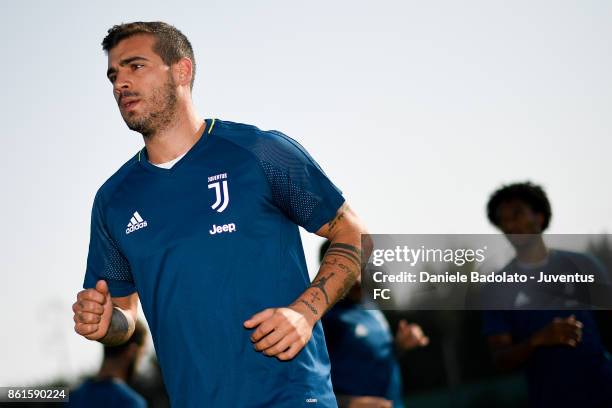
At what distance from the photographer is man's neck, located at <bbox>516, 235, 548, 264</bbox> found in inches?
264

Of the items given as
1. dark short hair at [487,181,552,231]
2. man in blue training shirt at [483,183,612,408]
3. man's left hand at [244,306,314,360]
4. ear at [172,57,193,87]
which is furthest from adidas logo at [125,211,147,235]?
dark short hair at [487,181,552,231]

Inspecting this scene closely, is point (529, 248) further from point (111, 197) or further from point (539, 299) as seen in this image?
point (111, 197)

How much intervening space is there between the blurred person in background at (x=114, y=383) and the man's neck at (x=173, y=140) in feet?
11.2

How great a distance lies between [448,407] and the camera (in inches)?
1829

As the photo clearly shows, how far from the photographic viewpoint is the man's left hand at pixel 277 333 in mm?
3125

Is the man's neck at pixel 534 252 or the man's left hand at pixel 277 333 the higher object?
the man's left hand at pixel 277 333

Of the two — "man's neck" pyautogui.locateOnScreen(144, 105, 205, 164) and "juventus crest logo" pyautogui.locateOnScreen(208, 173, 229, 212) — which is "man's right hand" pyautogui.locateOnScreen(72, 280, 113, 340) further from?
"man's neck" pyautogui.locateOnScreen(144, 105, 205, 164)

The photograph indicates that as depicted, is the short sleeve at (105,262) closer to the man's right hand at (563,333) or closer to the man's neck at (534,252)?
the man's right hand at (563,333)

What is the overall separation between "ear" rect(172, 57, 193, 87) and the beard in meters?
0.17

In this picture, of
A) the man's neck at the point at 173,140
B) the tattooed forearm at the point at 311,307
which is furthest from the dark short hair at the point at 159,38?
the tattooed forearm at the point at 311,307

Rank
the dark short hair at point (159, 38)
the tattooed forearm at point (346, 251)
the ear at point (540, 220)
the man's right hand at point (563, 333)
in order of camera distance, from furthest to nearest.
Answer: the ear at point (540, 220) < the man's right hand at point (563, 333) < the dark short hair at point (159, 38) < the tattooed forearm at point (346, 251)

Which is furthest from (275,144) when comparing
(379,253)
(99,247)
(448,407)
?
(448,407)

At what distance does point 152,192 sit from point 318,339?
3.59ft

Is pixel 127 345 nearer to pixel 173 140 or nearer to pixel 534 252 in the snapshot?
pixel 534 252
